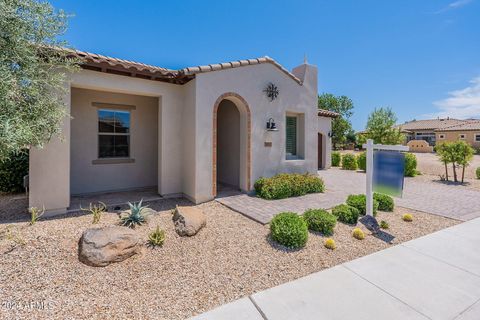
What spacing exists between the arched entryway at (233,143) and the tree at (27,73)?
4.57m

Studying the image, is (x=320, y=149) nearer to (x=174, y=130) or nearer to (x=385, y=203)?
(x=385, y=203)

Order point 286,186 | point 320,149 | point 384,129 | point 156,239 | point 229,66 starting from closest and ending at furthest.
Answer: point 156,239 < point 229,66 < point 286,186 < point 320,149 < point 384,129

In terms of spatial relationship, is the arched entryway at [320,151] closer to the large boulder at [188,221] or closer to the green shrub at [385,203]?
the green shrub at [385,203]

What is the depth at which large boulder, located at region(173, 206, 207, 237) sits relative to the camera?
5.09 m

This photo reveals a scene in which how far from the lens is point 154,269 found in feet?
12.8

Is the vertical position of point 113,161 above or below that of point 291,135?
below

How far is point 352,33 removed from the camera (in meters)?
11.0

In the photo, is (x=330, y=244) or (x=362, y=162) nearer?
(x=330, y=244)

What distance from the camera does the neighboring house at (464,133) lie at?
1452 inches

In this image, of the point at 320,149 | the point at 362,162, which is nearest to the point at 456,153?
the point at 362,162

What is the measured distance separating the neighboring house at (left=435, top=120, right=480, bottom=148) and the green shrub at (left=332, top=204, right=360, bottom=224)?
43.8 metres

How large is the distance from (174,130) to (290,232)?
228 inches

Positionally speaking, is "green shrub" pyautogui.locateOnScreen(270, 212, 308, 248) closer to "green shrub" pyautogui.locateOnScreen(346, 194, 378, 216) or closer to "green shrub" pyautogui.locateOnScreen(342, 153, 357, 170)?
"green shrub" pyautogui.locateOnScreen(346, 194, 378, 216)

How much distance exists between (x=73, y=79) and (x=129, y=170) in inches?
165
